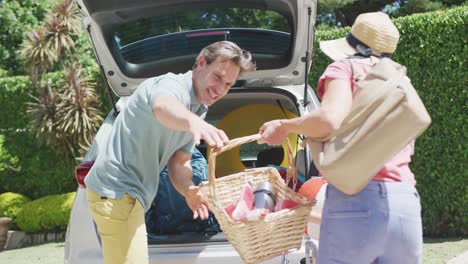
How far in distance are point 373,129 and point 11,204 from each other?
25.5ft

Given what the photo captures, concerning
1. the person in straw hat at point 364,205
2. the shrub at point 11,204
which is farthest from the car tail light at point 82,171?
the shrub at point 11,204

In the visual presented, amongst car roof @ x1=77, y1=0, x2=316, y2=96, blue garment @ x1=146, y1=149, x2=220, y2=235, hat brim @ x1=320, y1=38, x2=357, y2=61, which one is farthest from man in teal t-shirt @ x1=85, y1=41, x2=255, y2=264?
car roof @ x1=77, y1=0, x2=316, y2=96

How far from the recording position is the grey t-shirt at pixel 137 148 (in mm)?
2832

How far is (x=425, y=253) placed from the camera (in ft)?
20.1

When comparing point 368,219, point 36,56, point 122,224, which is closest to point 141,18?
point 122,224

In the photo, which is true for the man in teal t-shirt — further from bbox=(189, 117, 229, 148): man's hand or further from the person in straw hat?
the person in straw hat

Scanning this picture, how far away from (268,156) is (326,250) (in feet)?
8.47

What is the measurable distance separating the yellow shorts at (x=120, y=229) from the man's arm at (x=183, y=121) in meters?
0.48

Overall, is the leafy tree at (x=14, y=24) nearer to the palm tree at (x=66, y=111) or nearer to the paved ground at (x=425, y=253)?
the palm tree at (x=66, y=111)

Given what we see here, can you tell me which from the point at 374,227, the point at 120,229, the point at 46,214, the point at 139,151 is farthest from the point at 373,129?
the point at 46,214

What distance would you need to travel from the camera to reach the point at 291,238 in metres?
2.60

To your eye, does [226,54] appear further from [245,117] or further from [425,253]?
[425,253]

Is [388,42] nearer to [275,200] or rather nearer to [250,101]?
[275,200]

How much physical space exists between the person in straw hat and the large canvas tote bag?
5cm
